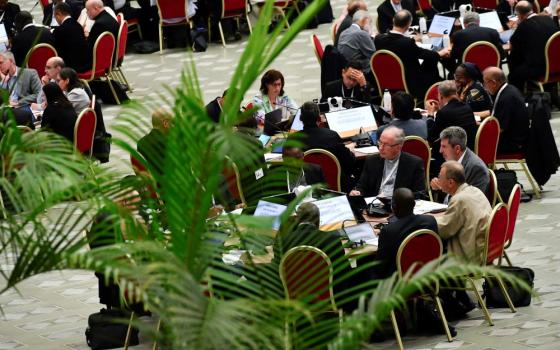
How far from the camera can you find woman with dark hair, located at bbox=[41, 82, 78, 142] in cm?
1173

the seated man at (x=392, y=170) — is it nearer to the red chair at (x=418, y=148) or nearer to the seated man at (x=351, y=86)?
the red chair at (x=418, y=148)

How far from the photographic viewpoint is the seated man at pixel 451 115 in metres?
10.8

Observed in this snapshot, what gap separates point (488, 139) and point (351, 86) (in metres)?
1.87

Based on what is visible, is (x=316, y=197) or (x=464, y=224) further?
(x=316, y=197)

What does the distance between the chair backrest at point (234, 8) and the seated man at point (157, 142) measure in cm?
1297

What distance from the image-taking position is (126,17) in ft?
57.8

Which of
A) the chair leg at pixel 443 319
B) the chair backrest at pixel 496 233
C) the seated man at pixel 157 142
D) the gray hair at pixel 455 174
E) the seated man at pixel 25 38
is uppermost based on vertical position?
the seated man at pixel 157 142

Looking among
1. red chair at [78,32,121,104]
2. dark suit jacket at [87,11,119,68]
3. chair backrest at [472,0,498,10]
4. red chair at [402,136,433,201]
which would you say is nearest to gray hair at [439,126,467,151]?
red chair at [402,136,433,201]

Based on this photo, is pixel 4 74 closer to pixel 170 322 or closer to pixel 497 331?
pixel 497 331

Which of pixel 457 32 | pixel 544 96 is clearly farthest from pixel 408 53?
pixel 544 96

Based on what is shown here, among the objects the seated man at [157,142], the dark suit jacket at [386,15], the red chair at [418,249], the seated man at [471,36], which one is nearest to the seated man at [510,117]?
the seated man at [471,36]

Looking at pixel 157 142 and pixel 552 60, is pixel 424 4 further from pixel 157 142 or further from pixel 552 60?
pixel 157 142

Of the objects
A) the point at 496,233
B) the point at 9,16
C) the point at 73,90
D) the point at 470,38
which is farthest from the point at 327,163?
the point at 9,16

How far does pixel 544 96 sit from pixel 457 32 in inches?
59.6
